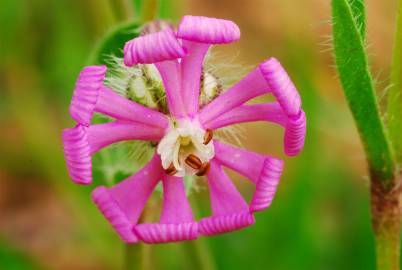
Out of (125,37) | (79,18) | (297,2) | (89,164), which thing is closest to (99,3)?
(79,18)

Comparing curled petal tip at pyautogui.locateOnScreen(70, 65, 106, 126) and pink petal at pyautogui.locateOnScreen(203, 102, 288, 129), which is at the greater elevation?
curled petal tip at pyautogui.locateOnScreen(70, 65, 106, 126)

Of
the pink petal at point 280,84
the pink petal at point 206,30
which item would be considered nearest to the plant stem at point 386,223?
the pink petal at point 280,84

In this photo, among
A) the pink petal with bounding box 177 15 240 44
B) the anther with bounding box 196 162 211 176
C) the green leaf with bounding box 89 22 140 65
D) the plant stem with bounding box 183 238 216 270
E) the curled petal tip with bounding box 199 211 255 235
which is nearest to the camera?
the pink petal with bounding box 177 15 240 44

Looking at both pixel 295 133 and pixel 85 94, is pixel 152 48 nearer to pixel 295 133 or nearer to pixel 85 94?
pixel 85 94

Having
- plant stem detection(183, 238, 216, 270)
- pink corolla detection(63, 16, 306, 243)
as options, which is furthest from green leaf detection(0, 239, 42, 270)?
pink corolla detection(63, 16, 306, 243)

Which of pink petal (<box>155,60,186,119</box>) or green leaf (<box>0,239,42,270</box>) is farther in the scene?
green leaf (<box>0,239,42,270</box>)

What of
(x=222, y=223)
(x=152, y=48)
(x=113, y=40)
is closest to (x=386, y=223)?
(x=222, y=223)

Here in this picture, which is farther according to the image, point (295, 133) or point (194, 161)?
point (194, 161)

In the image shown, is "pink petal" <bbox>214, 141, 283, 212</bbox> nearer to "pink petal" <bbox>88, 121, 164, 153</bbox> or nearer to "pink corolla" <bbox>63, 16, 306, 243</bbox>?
"pink corolla" <bbox>63, 16, 306, 243</bbox>

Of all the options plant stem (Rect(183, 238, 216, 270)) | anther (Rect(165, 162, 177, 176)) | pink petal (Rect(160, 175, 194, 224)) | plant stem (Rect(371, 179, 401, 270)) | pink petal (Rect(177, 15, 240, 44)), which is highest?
pink petal (Rect(177, 15, 240, 44))
